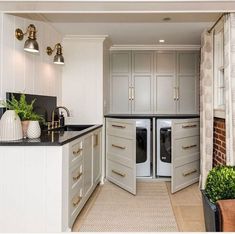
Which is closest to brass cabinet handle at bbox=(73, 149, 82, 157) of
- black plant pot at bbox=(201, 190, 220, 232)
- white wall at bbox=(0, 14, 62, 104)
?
white wall at bbox=(0, 14, 62, 104)

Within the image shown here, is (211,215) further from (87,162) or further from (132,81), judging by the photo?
(132,81)

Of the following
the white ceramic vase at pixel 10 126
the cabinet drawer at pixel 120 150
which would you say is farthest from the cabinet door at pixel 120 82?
the white ceramic vase at pixel 10 126

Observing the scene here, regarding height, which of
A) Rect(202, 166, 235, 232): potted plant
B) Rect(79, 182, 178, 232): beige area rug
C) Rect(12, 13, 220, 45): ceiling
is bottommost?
Rect(79, 182, 178, 232): beige area rug

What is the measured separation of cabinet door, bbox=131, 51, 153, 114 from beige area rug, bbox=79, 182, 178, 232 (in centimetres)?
158

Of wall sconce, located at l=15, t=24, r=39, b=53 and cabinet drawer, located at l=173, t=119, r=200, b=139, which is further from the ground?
wall sconce, located at l=15, t=24, r=39, b=53

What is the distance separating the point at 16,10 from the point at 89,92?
2.02 m

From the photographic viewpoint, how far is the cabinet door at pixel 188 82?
5.14 m

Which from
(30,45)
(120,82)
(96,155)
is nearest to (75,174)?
(96,155)

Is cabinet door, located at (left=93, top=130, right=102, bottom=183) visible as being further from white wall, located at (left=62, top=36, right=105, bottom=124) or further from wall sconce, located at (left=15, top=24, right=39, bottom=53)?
wall sconce, located at (left=15, top=24, right=39, bottom=53)

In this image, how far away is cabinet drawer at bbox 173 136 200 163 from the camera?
3943 millimetres

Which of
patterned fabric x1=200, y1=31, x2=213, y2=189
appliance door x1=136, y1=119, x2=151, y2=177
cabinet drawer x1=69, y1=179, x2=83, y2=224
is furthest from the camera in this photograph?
appliance door x1=136, y1=119, x2=151, y2=177

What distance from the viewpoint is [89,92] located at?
4.45 metres

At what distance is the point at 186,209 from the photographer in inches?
129

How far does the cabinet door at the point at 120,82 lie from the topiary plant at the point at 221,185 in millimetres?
3041
